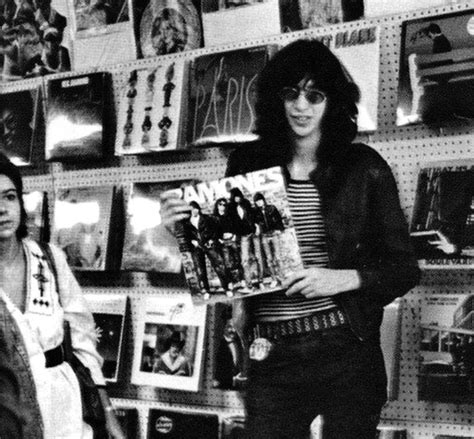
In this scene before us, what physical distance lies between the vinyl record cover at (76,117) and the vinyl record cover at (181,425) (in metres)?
0.99

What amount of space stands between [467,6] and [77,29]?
5.10 feet

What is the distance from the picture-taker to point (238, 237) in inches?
95.3

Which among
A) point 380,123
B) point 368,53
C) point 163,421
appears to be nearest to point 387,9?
point 368,53

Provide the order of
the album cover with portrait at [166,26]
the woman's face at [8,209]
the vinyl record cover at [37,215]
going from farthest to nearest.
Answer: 1. the vinyl record cover at [37,215]
2. the album cover with portrait at [166,26]
3. the woman's face at [8,209]

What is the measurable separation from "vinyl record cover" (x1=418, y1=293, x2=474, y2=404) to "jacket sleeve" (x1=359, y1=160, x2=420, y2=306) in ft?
0.44

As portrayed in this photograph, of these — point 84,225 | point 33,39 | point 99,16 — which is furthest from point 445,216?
point 33,39

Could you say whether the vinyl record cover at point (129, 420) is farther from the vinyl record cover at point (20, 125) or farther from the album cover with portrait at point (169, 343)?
the vinyl record cover at point (20, 125)

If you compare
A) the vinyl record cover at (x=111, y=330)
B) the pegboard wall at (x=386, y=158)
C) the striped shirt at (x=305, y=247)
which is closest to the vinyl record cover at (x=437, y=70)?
the pegboard wall at (x=386, y=158)

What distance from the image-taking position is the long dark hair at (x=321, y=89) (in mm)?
2438

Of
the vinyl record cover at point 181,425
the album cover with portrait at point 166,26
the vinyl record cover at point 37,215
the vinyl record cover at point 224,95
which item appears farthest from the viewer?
the vinyl record cover at point 37,215

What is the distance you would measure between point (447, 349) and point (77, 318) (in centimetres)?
114

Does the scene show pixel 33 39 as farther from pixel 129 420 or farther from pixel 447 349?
pixel 447 349

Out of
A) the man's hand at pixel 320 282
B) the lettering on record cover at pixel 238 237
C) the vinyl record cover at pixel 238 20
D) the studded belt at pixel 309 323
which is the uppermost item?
the vinyl record cover at pixel 238 20

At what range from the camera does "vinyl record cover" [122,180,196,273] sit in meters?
2.93
